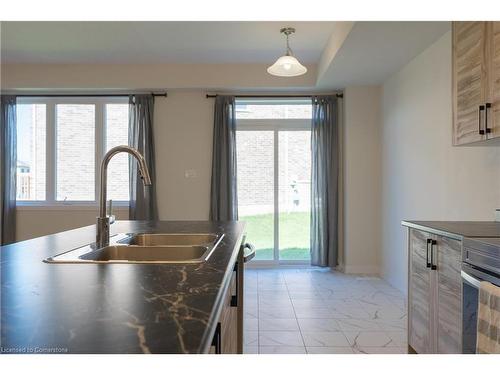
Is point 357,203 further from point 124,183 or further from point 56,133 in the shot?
point 56,133

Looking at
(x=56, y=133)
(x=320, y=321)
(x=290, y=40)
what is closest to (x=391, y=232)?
(x=320, y=321)

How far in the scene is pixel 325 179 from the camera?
4852 millimetres

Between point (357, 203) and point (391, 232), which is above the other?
point (357, 203)

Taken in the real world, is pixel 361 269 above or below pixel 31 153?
below

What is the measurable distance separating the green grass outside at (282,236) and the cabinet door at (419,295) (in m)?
2.80

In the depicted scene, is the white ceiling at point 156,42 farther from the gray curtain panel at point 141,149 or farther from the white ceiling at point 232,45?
the gray curtain panel at point 141,149

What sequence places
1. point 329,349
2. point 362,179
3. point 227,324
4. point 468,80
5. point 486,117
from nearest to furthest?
1. point 227,324
2. point 486,117
3. point 468,80
4. point 329,349
5. point 362,179

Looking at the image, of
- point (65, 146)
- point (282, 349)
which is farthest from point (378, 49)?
point (65, 146)

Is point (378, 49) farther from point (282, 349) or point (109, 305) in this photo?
point (109, 305)

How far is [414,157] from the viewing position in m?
3.63

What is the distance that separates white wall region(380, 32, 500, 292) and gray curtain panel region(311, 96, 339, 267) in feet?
2.00

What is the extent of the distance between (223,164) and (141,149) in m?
1.09
